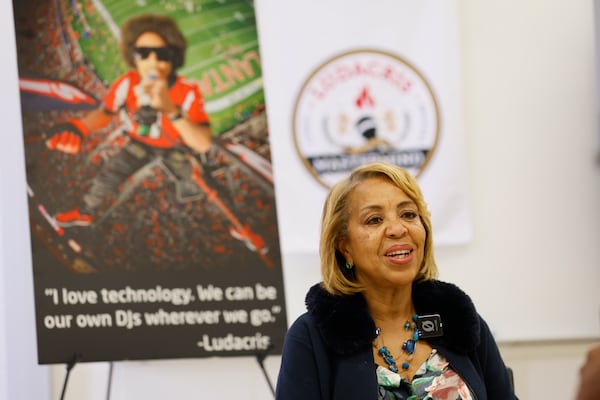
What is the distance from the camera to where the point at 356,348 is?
6.60ft

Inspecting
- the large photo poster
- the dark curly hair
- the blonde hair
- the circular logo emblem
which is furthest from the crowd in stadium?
the blonde hair

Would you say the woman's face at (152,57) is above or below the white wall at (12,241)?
above

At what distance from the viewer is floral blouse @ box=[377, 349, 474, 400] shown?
198 cm

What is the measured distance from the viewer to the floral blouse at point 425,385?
77.8 inches

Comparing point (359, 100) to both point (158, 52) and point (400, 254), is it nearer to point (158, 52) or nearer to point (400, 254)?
point (158, 52)

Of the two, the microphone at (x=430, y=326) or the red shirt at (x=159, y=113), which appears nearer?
the microphone at (x=430, y=326)

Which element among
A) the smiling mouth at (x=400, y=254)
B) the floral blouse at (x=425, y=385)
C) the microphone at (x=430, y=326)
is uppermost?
the smiling mouth at (x=400, y=254)

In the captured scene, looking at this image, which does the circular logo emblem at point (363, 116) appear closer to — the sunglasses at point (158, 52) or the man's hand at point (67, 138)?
the sunglasses at point (158, 52)

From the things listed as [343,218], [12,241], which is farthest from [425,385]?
[12,241]

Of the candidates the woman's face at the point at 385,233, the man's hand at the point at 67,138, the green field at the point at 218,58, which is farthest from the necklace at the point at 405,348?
the man's hand at the point at 67,138

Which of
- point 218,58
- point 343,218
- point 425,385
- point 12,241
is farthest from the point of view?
point 12,241

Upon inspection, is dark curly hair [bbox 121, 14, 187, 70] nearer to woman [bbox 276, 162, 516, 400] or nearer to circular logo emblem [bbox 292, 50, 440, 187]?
circular logo emblem [bbox 292, 50, 440, 187]

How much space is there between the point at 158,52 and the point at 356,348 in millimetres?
2256

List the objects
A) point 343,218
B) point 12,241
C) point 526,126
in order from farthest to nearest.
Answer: point 12,241, point 526,126, point 343,218
